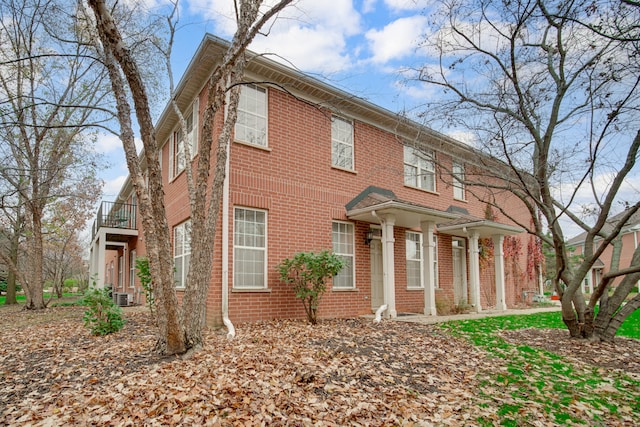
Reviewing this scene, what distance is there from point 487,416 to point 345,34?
5.96m

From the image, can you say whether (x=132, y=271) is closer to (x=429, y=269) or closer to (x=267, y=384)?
(x=429, y=269)

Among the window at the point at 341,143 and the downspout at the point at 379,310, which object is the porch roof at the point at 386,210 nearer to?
the downspout at the point at 379,310

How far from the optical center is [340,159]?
421 inches

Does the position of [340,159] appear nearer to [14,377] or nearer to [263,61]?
[263,61]

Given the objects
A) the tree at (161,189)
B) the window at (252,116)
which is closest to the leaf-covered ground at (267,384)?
the tree at (161,189)

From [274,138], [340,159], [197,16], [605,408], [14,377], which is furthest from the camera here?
[340,159]

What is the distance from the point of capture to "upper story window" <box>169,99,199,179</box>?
10157 millimetres

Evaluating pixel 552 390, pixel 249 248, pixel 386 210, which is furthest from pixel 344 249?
pixel 552 390

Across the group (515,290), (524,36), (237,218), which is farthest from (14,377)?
(515,290)

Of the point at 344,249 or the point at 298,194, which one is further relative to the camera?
the point at 344,249

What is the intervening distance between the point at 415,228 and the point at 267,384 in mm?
8631

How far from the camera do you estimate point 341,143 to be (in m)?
10.8

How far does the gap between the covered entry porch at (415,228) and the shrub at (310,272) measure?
188 centimetres

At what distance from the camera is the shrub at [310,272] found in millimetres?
8195
